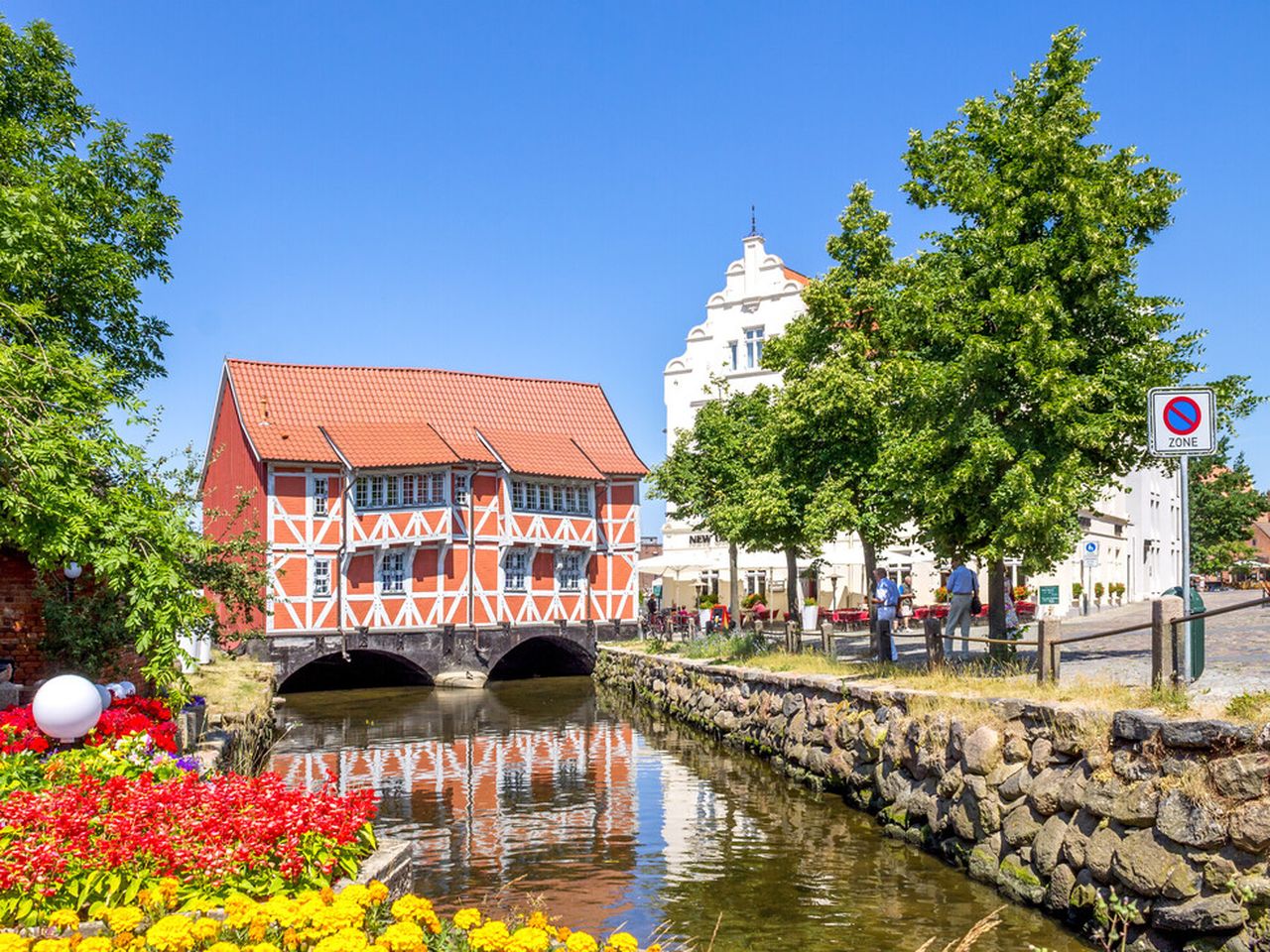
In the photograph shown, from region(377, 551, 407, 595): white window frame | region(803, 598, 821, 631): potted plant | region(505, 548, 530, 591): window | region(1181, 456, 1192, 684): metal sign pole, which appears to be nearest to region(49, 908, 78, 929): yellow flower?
region(1181, 456, 1192, 684): metal sign pole

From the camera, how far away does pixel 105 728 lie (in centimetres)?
1093

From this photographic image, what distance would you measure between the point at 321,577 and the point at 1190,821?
31.2 meters

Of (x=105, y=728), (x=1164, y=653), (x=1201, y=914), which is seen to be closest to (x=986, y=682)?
(x=1164, y=653)

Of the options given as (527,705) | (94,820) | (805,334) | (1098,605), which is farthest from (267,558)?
(94,820)

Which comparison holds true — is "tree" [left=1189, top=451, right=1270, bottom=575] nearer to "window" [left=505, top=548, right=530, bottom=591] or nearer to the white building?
the white building

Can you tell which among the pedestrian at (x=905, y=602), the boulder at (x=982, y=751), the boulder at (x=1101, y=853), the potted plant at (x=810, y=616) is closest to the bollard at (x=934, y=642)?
the boulder at (x=982, y=751)

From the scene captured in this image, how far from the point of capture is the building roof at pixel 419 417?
37438mm

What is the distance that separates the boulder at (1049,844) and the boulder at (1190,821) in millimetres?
1257

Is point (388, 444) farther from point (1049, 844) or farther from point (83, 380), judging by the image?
point (1049, 844)

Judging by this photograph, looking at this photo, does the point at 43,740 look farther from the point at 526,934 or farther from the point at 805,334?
the point at 805,334

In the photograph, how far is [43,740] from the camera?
9883 mm

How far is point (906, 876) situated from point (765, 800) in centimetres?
460

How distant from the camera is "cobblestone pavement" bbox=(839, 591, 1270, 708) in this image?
1167cm

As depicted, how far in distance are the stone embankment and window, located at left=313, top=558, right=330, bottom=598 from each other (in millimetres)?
23558
